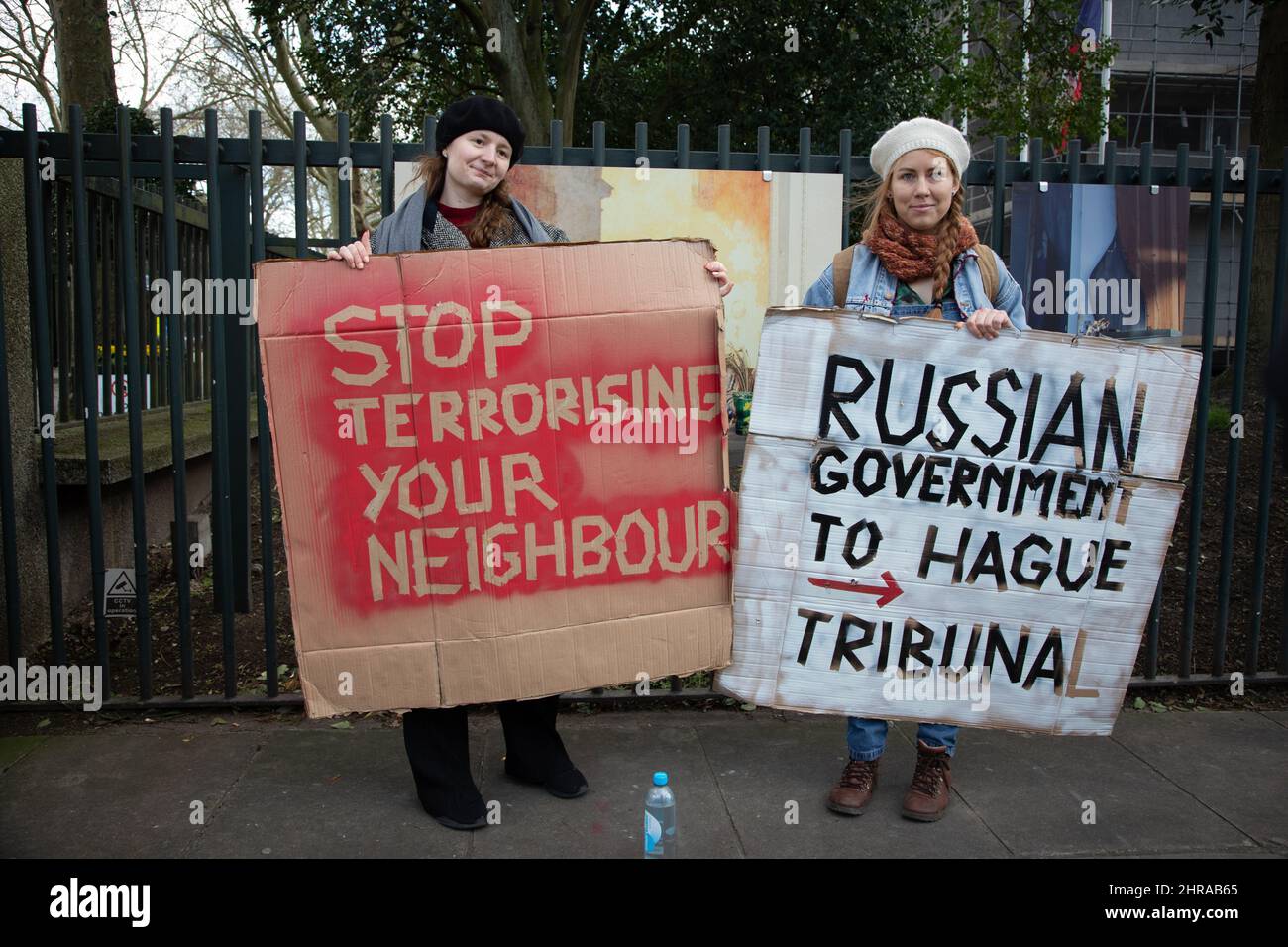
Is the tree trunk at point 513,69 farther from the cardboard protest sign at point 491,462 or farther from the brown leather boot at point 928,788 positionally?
the brown leather boot at point 928,788

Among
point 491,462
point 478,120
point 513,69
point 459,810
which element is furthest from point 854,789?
point 513,69

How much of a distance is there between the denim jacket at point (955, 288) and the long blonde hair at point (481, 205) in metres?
1.02

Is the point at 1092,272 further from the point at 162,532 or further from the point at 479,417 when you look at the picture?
the point at 162,532

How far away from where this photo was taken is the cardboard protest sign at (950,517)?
10.7ft

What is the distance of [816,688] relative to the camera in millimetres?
3361

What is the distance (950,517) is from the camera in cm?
331

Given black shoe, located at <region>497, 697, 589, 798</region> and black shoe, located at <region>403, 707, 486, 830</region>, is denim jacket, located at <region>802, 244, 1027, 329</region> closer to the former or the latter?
black shoe, located at <region>497, 697, 589, 798</region>

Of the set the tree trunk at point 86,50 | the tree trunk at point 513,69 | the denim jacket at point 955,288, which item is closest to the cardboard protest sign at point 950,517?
the denim jacket at point 955,288

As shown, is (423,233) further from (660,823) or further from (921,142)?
(660,823)

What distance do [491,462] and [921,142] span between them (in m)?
1.64

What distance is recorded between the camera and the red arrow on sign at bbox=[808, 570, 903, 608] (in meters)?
3.33

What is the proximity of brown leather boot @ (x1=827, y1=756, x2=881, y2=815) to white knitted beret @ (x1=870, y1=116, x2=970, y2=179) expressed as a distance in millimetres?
1973

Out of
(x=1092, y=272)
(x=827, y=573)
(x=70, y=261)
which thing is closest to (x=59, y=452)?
(x=70, y=261)

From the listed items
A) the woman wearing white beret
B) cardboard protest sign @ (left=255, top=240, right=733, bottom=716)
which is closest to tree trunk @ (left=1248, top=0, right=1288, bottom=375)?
the woman wearing white beret
